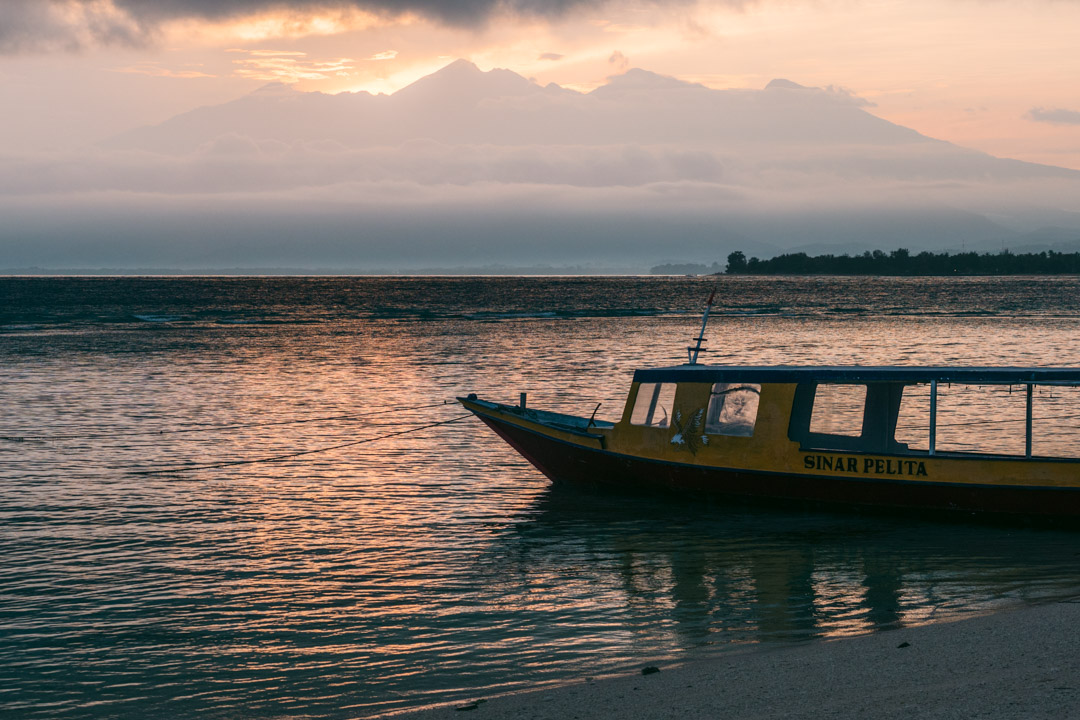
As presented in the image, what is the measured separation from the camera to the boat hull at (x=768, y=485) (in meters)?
16.6

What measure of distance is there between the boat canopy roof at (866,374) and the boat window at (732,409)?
0.59 feet

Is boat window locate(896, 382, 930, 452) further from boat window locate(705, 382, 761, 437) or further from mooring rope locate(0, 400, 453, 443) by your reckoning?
mooring rope locate(0, 400, 453, 443)

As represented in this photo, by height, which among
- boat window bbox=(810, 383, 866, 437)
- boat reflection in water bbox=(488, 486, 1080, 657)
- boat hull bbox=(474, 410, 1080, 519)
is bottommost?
boat reflection in water bbox=(488, 486, 1080, 657)

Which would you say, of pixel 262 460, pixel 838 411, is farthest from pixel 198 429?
pixel 838 411

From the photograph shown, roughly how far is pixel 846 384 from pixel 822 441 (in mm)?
1171

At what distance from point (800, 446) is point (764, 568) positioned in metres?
3.97

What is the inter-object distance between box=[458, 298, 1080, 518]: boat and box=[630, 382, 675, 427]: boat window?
21 mm

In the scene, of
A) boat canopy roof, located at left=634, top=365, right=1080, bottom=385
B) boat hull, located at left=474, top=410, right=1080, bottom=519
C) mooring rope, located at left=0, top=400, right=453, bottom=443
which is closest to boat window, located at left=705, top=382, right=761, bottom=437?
boat canopy roof, located at left=634, top=365, right=1080, bottom=385

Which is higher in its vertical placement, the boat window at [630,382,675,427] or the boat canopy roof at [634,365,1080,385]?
the boat canopy roof at [634,365,1080,385]

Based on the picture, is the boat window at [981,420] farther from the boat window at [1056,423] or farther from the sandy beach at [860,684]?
the sandy beach at [860,684]

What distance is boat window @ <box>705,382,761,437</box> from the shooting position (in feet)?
61.4

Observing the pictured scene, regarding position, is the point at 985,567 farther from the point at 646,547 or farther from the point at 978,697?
the point at 978,697

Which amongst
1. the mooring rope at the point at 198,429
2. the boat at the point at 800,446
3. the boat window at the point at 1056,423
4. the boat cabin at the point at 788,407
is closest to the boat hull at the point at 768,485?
the boat at the point at 800,446

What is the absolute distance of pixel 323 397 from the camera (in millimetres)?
39344
